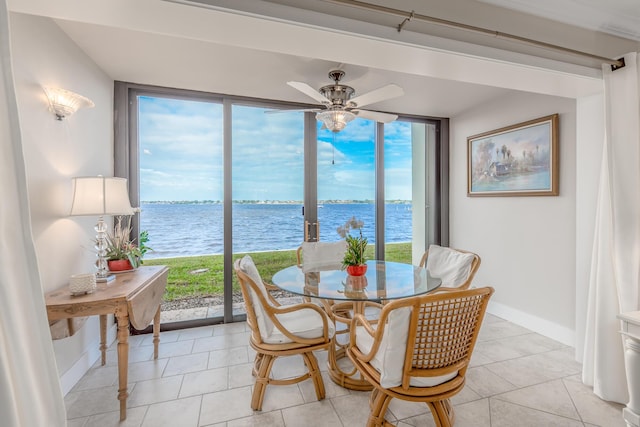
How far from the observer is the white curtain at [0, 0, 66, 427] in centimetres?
100

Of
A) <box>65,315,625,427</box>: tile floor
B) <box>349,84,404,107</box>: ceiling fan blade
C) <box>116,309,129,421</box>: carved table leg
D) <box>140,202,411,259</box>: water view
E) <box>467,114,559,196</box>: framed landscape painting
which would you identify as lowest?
<box>65,315,625,427</box>: tile floor

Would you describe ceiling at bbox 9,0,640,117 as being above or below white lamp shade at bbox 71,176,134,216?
above

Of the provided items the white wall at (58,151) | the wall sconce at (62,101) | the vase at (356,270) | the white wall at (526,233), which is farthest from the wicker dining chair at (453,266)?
the wall sconce at (62,101)

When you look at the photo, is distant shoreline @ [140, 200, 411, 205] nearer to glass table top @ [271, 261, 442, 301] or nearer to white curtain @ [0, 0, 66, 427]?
glass table top @ [271, 261, 442, 301]

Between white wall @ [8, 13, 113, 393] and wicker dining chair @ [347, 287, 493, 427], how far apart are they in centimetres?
215

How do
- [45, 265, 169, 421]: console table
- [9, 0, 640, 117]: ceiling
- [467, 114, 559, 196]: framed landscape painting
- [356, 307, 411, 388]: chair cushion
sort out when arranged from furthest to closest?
[467, 114, 559, 196]: framed landscape painting, [45, 265, 169, 421]: console table, [9, 0, 640, 117]: ceiling, [356, 307, 411, 388]: chair cushion

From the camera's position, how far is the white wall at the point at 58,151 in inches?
71.2

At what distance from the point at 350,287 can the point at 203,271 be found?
8.09 feet

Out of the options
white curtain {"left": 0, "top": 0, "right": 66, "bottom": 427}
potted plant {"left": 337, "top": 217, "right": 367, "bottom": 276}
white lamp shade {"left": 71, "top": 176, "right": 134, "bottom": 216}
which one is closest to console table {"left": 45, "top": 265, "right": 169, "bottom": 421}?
white lamp shade {"left": 71, "top": 176, "right": 134, "bottom": 216}

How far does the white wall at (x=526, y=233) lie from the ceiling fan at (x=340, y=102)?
1.69m

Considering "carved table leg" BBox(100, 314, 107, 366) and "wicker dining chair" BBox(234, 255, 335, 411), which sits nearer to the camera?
"wicker dining chair" BBox(234, 255, 335, 411)

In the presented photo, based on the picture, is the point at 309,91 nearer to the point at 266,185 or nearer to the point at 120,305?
the point at 266,185

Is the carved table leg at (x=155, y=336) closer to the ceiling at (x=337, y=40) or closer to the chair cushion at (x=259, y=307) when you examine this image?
the chair cushion at (x=259, y=307)

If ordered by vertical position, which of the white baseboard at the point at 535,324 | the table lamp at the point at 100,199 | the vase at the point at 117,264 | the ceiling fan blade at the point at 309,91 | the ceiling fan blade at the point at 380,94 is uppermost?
the ceiling fan blade at the point at 309,91
